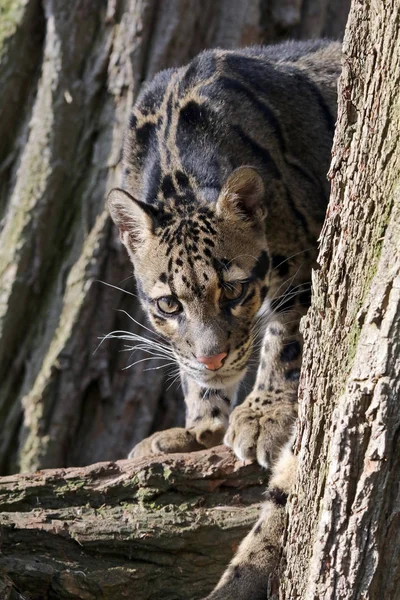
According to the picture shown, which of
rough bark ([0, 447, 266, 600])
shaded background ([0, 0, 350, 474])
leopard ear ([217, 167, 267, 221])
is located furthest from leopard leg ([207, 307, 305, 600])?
shaded background ([0, 0, 350, 474])

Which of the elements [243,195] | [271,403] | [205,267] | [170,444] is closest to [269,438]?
[271,403]

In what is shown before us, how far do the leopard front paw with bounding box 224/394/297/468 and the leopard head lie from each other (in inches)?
9.4

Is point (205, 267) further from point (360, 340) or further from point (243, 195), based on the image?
point (360, 340)

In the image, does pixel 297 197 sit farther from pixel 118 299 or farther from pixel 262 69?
pixel 118 299

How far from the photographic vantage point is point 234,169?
463 centimetres

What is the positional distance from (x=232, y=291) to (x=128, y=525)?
46.6 inches

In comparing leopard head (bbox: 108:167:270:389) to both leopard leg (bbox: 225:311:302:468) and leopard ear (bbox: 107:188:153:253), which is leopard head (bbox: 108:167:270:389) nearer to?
leopard ear (bbox: 107:188:153:253)

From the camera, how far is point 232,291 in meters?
4.42

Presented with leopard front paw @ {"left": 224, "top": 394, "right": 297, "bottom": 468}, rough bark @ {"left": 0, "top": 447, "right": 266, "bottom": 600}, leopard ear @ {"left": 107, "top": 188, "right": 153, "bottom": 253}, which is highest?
leopard ear @ {"left": 107, "top": 188, "right": 153, "bottom": 253}

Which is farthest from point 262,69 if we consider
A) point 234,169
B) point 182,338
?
point 182,338

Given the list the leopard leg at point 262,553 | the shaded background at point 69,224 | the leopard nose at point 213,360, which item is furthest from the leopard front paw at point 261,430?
the shaded background at point 69,224

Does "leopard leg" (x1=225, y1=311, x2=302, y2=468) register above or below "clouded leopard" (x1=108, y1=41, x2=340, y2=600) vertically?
below

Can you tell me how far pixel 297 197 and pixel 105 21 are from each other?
2354mm

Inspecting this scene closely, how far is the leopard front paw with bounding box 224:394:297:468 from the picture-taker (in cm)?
453
